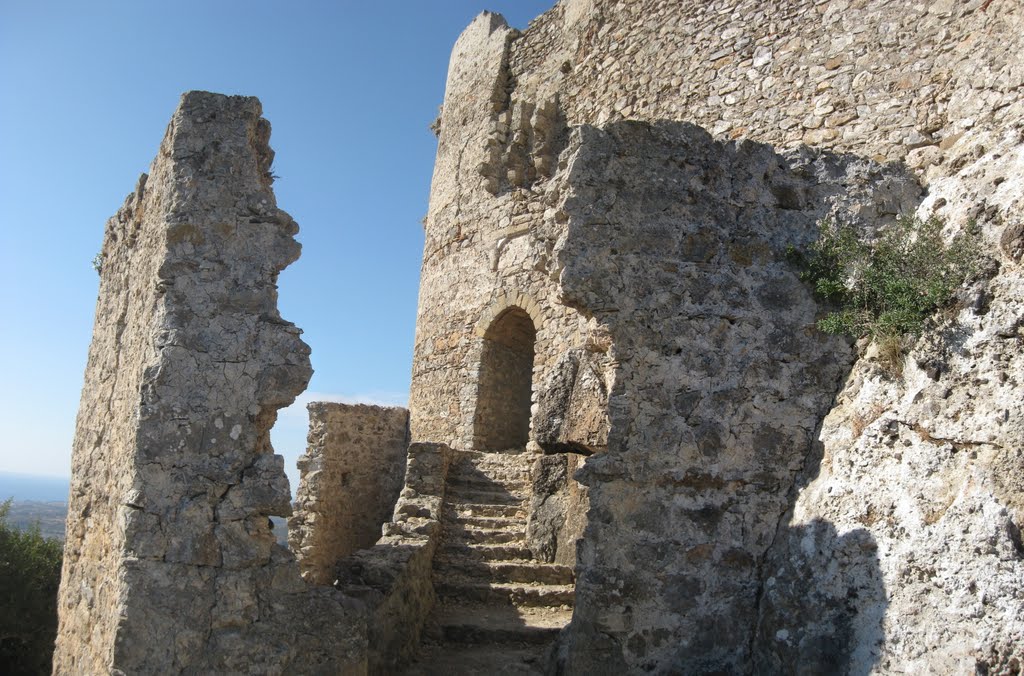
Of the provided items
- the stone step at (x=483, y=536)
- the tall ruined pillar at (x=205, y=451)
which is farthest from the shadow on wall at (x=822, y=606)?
the stone step at (x=483, y=536)

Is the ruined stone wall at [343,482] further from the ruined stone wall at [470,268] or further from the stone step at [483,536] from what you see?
the stone step at [483,536]

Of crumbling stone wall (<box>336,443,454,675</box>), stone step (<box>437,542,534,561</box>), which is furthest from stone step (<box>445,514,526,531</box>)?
stone step (<box>437,542,534,561</box>)

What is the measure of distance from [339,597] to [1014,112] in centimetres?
501

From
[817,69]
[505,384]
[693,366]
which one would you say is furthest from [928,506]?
Result: [505,384]

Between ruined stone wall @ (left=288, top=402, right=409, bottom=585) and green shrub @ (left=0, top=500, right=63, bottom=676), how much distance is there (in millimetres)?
2910

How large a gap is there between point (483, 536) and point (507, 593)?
3.07ft

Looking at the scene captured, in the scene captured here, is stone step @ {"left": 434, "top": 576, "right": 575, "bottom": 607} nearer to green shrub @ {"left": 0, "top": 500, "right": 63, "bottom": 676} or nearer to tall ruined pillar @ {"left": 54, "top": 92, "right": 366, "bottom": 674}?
tall ruined pillar @ {"left": 54, "top": 92, "right": 366, "bottom": 674}

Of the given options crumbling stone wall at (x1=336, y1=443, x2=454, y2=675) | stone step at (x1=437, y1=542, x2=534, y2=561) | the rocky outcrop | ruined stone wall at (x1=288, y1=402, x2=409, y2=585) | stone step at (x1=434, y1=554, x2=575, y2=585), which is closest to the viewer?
the rocky outcrop

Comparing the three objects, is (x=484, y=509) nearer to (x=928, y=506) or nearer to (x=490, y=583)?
(x=490, y=583)

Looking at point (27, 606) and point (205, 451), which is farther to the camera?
point (27, 606)

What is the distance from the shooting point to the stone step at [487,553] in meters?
8.68

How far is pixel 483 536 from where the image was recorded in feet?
29.5

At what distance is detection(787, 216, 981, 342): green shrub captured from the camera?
4.33 m

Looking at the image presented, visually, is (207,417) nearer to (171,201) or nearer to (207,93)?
(171,201)
